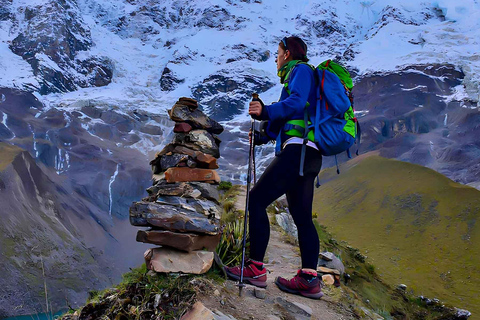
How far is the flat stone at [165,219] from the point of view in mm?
4000

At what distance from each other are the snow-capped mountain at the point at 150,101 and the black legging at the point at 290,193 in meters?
55.7

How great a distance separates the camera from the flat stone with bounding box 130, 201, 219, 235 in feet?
13.1

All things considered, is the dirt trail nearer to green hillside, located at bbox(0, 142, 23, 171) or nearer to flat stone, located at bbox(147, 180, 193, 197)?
flat stone, located at bbox(147, 180, 193, 197)

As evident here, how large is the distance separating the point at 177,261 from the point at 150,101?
523ft

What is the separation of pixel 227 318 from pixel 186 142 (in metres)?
2.36

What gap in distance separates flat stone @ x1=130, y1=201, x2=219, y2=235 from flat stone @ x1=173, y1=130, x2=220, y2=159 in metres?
1.00

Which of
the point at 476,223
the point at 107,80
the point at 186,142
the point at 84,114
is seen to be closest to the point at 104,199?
the point at 84,114

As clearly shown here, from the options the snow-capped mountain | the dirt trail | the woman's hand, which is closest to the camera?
the dirt trail

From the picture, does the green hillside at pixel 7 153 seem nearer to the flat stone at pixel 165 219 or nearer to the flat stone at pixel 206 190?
the flat stone at pixel 206 190

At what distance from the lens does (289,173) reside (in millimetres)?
3623

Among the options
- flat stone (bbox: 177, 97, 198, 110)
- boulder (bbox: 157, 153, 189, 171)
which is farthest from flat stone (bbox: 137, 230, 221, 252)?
flat stone (bbox: 177, 97, 198, 110)

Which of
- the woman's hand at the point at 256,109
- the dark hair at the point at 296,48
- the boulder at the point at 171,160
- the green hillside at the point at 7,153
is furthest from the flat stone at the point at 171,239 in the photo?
the green hillside at the point at 7,153

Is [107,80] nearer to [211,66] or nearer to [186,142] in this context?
[211,66]

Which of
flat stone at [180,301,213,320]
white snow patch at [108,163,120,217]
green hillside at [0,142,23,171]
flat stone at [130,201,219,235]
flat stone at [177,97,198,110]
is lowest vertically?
white snow patch at [108,163,120,217]
